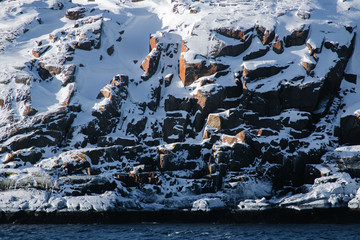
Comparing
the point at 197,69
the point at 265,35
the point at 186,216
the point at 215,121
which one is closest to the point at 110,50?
the point at 197,69

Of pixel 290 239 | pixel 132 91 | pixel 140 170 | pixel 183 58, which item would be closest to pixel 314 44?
pixel 183 58

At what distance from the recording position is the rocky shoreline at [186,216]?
2112 inches

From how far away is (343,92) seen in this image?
71500 millimetres

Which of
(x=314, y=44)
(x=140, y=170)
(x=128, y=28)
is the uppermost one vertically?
(x=128, y=28)

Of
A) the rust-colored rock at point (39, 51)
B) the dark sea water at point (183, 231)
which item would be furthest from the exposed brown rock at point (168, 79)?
the dark sea water at point (183, 231)

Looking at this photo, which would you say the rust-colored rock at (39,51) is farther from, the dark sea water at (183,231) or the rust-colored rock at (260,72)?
the dark sea water at (183,231)

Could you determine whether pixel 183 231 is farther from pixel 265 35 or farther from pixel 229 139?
pixel 265 35

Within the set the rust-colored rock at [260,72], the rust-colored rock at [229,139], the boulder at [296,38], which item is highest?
the boulder at [296,38]

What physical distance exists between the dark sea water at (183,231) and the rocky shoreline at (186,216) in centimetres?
198

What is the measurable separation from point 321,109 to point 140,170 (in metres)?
27.4

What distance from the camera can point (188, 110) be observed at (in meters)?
70.9

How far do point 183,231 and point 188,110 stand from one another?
25047 millimetres

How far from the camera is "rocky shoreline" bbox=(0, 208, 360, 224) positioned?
53.7 meters

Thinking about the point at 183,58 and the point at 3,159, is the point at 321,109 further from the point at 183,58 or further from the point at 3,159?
the point at 3,159
